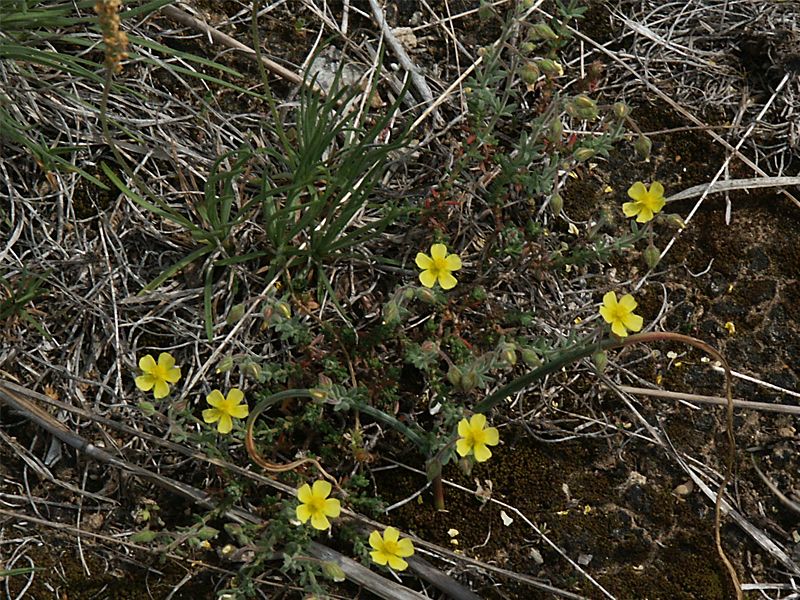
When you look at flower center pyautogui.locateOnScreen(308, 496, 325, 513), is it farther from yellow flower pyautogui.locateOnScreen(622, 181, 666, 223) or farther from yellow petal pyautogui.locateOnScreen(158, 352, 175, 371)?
yellow flower pyautogui.locateOnScreen(622, 181, 666, 223)

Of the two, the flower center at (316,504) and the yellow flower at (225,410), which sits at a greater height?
the yellow flower at (225,410)

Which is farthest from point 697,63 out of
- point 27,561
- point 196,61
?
point 27,561

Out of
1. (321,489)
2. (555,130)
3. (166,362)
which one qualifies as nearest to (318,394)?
(321,489)

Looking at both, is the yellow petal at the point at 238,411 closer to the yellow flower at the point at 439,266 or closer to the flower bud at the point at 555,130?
the yellow flower at the point at 439,266

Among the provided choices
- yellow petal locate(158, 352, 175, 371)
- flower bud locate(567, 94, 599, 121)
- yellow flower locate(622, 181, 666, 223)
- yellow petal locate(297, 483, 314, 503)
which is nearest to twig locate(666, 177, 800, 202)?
yellow flower locate(622, 181, 666, 223)

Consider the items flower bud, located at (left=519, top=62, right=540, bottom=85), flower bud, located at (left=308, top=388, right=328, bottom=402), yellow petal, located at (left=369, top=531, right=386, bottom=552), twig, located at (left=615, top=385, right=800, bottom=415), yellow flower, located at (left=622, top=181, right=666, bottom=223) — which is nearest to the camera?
flower bud, located at (left=308, top=388, right=328, bottom=402)

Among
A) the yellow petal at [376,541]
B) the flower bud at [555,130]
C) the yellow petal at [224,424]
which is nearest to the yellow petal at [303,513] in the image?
the yellow petal at [376,541]
